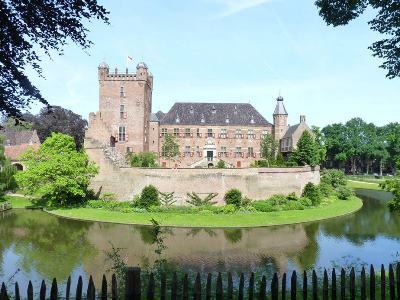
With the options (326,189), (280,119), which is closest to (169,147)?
(280,119)

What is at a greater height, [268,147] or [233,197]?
[268,147]

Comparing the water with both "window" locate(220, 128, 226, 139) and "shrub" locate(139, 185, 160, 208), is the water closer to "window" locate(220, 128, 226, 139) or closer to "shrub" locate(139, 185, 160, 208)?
"shrub" locate(139, 185, 160, 208)

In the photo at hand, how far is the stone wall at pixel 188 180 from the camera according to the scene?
131 feet

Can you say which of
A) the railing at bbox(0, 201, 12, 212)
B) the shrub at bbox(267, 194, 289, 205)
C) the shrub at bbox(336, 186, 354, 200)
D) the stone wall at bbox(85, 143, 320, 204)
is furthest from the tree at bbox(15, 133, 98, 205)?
the shrub at bbox(336, 186, 354, 200)

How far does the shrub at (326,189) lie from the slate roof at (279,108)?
13.2 m

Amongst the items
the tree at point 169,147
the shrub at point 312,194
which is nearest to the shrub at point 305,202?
the shrub at point 312,194

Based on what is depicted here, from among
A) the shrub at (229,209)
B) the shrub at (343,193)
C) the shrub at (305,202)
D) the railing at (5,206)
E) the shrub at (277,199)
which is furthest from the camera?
the shrub at (343,193)

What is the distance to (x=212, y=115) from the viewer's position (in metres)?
59.6

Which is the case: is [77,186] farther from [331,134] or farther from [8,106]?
[331,134]

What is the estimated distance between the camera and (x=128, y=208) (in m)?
36.4

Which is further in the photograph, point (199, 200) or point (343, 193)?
point (343, 193)

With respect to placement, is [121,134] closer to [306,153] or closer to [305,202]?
[306,153]

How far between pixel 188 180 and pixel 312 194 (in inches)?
509

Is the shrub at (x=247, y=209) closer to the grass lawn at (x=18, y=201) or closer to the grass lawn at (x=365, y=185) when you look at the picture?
the grass lawn at (x=18, y=201)
